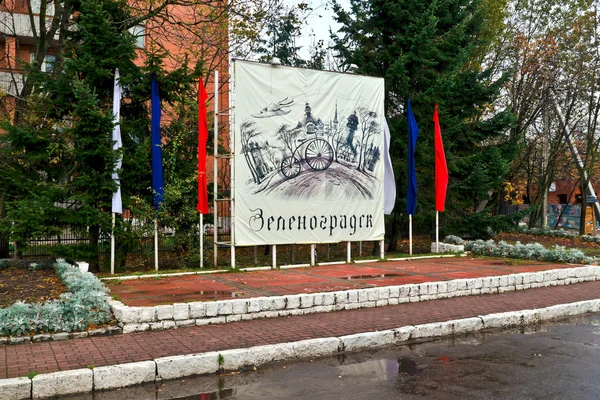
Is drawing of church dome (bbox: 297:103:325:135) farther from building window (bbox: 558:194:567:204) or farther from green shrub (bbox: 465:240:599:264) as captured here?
building window (bbox: 558:194:567:204)

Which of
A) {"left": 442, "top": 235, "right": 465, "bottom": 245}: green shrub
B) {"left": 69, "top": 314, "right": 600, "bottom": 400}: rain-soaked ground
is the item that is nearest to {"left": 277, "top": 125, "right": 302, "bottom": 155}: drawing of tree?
{"left": 69, "top": 314, "right": 600, "bottom": 400}: rain-soaked ground

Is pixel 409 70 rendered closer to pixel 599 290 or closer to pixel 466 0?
pixel 466 0

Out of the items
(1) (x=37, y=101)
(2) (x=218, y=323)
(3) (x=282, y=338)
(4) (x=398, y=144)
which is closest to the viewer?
(3) (x=282, y=338)

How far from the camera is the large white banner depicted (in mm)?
13086

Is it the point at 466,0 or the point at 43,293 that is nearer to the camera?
the point at 43,293

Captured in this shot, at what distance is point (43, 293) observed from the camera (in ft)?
31.5

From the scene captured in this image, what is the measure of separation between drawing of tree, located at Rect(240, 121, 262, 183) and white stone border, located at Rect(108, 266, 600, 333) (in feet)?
15.3

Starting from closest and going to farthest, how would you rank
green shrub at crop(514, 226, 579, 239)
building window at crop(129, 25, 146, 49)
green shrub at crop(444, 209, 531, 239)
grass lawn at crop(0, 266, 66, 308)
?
grass lawn at crop(0, 266, 66, 308) < building window at crop(129, 25, 146, 49) < green shrub at crop(444, 209, 531, 239) < green shrub at crop(514, 226, 579, 239)

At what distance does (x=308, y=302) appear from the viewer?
9.16 metres

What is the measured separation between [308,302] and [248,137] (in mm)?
5360

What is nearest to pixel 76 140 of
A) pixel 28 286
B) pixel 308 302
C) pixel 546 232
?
pixel 28 286

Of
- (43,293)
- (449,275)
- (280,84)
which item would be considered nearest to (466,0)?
(280,84)

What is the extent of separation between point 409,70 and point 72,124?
12.2m

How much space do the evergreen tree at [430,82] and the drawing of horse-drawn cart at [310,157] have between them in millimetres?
5888
